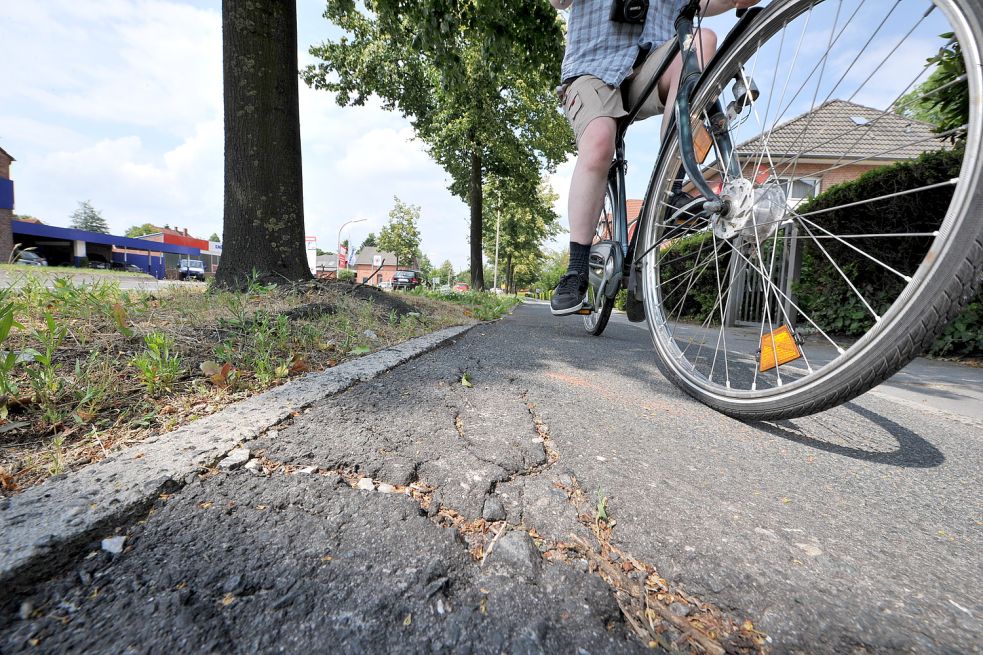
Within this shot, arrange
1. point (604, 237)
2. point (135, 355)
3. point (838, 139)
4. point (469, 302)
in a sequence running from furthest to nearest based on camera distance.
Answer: point (469, 302)
point (604, 237)
point (135, 355)
point (838, 139)

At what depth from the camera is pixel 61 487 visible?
0.84 meters

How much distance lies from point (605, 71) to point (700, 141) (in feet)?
2.30

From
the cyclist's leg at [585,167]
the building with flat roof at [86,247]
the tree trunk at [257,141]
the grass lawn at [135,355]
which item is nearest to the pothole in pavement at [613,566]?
the grass lawn at [135,355]

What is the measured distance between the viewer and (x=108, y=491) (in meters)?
0.83

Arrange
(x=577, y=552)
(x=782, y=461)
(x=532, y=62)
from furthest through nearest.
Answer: (x=532, y=62), (x=782, y=461), (x=577, y=552)

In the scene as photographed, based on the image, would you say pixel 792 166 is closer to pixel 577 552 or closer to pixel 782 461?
pixel 782 461

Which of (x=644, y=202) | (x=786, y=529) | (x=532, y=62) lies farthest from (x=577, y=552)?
(x=532, y=62)

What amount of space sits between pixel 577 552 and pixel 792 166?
1.58 meters

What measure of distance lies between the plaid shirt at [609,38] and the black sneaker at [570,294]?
1.11m

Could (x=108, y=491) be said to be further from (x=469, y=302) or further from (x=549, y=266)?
(x=549, y=266)

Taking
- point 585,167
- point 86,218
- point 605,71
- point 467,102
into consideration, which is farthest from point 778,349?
point 86,218

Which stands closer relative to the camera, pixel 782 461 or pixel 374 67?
pixel 782 461

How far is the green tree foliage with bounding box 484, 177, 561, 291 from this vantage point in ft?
56.0

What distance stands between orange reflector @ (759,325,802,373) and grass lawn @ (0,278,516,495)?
73.1 inches
